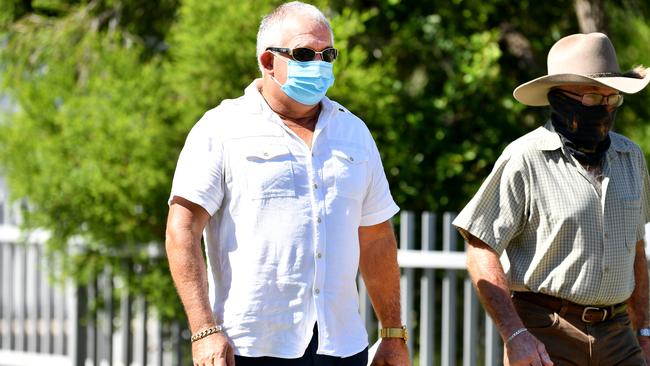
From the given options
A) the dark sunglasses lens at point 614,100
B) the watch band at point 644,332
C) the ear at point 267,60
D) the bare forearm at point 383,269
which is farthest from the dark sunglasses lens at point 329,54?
the watch band at point 644,332

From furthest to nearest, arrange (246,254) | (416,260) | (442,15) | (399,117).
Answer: (442,15)
(399,117)
(416,260)
(246,254)

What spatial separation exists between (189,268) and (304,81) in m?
0.66

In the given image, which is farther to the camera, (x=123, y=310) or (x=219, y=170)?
(x=123, y=310)

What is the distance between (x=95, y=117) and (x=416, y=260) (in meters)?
1.97

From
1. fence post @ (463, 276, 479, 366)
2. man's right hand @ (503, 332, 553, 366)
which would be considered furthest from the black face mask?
fence post @ (463, 276, 479, 366)

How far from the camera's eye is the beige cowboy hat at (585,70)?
12.3 feet

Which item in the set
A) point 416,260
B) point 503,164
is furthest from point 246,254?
point 416,260

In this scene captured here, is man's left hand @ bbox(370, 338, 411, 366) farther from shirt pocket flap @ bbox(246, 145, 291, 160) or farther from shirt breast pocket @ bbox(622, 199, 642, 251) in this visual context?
shirt breast pocket @ bbox(622, 199, 642, 251)

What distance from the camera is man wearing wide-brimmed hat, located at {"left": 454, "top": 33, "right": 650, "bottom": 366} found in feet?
12.1

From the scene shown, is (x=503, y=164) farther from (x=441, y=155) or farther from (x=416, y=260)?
(x=441, y=155)

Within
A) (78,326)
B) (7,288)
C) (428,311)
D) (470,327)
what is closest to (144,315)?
(78,326)

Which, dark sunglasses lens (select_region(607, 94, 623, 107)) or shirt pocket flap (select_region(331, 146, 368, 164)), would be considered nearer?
shirt pocket flap (select_region(331, 146, 368, 164))

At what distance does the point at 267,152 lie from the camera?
336 cm

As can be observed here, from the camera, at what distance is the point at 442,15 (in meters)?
7.12
